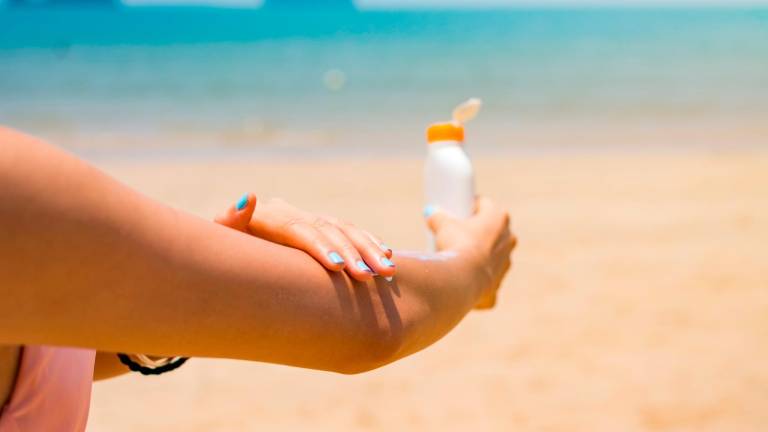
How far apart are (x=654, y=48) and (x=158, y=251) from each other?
25447mm

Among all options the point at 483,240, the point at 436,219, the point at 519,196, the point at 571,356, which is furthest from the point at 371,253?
the point at 519,196

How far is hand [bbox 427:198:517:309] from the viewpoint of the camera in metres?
1.47

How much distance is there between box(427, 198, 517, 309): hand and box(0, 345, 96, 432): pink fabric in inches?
25.4

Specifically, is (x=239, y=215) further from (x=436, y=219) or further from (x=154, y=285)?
(x=436, y=219)

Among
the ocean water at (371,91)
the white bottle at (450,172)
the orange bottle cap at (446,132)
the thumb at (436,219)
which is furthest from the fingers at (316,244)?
the ocean water at (371,91)

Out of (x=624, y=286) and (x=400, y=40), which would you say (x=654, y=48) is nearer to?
(x=400, y=40)

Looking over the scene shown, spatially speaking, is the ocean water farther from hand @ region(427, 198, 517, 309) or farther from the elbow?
the elbow

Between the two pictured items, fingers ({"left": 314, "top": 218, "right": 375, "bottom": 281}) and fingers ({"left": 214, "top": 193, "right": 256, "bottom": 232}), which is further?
fingers ({"left": 214, "top": 193, "right": 256, "bottom": 232})

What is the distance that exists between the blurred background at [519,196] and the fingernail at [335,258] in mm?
2156

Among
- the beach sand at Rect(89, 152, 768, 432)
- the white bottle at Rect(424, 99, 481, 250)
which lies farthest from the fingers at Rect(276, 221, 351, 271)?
the beach sand at Rect(89, 152, 768, 432)

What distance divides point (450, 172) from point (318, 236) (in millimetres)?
932

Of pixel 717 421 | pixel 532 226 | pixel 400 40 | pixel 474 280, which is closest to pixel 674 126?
pixel 532 226

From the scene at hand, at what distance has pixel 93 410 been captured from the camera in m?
3.29

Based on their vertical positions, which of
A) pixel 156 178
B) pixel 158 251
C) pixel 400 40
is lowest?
pixel 158 251
